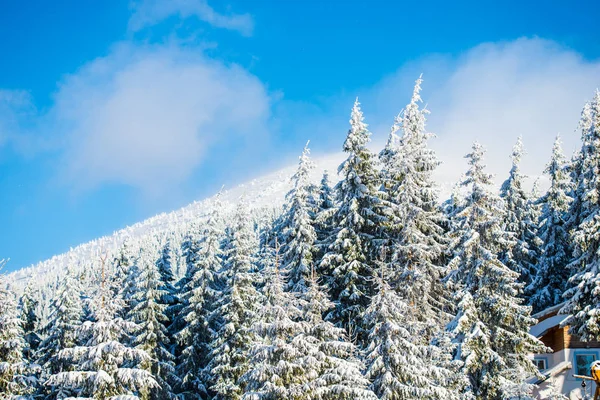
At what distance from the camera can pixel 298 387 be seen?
18.7 meters

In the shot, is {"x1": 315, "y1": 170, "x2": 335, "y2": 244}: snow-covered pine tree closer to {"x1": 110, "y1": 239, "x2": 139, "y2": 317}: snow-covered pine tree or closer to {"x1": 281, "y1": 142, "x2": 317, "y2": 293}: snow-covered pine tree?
{"x1": 281, "y1": 142, "x2": 317, "y2": 293}: snow-covered pine tree

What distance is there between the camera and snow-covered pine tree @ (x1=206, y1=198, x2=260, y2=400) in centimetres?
3009

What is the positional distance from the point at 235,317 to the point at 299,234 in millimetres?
6822

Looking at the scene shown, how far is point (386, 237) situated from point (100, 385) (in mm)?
16903

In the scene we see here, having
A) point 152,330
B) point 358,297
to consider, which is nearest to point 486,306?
point 358,297

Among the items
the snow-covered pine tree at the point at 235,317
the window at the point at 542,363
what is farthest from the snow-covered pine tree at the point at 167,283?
the window at the point at 542,363

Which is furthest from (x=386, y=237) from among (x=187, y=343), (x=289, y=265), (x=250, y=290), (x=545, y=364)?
(x=187, y=343)

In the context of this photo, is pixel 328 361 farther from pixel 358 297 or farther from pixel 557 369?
pixel 557 369

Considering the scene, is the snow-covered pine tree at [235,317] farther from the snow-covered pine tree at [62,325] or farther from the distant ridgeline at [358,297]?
the snow-covered pine tree at [62,325]

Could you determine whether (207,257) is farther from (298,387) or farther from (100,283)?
(298,387)

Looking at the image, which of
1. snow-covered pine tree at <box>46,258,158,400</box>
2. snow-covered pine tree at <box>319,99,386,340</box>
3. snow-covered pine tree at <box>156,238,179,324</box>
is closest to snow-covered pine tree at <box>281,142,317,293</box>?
snow-covered pine tree at <box>319,99,386,340</box>

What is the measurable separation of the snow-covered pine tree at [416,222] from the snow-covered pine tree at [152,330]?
1608cm

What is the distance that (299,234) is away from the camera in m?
29.8

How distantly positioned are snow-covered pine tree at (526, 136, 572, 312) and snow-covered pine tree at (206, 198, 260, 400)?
20.7 m
